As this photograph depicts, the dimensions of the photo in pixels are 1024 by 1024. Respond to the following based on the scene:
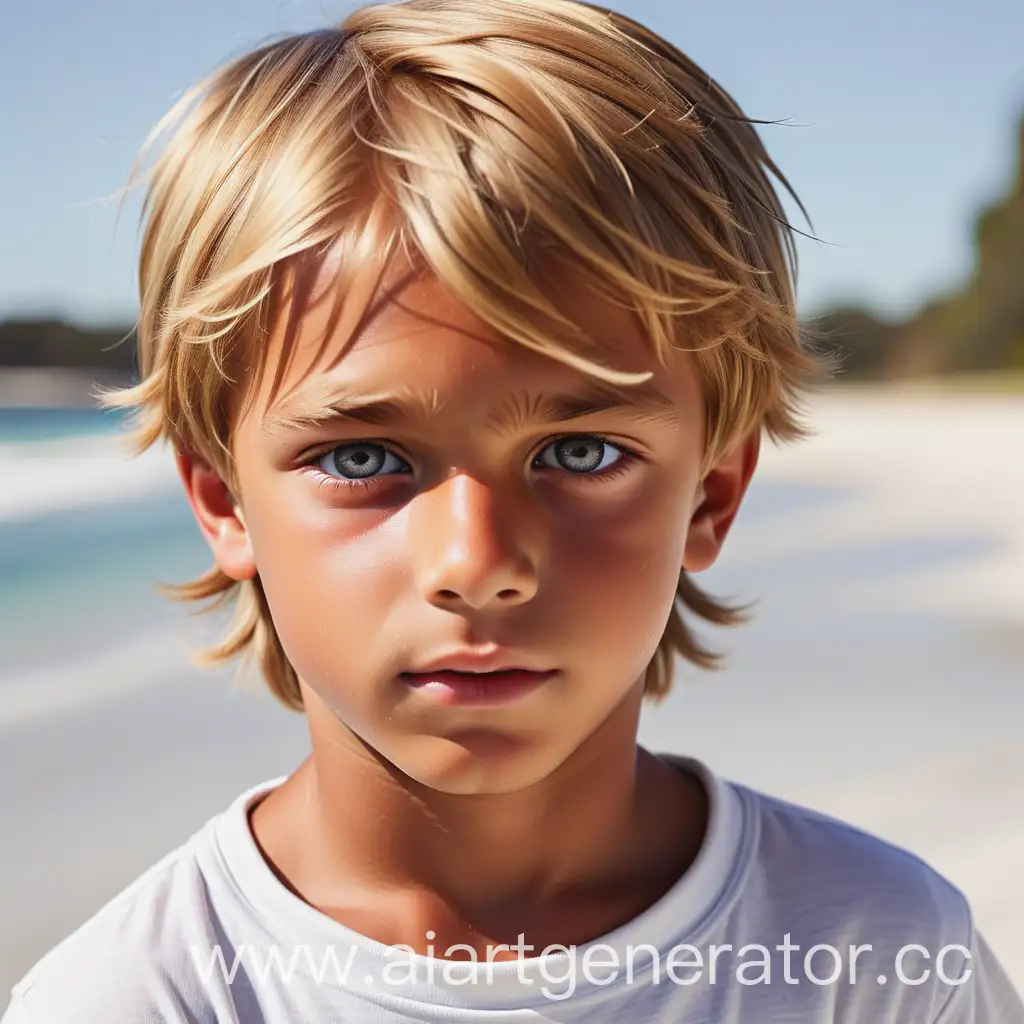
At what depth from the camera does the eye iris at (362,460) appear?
0.87m

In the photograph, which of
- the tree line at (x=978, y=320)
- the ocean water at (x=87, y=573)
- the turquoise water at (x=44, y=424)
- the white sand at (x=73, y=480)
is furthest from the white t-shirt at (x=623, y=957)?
the tree line at (x=978, y=320)

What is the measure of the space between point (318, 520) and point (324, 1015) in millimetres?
358

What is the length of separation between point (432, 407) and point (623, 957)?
1.44ft

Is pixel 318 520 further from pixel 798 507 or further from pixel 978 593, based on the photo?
pixel 798 507

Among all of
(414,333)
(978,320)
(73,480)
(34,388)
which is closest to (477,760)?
(414,333)

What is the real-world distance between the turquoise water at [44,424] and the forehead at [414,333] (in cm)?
350

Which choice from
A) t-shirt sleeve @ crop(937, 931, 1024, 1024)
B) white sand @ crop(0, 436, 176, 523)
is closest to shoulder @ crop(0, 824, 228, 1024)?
t-shirt sleeve @ crop(937, 931, 1024, 1024)

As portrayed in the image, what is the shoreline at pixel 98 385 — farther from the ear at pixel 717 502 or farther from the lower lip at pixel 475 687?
the lower lip at pixel 475 687

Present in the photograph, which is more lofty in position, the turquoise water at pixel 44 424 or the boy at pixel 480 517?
the boy at pixel 480 517

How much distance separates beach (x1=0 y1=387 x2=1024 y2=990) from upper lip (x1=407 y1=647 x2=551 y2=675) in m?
0.51

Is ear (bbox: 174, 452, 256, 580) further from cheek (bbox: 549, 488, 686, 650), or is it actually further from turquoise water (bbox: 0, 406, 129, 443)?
turquoise water (bbox: 0, 406, 129, 443)

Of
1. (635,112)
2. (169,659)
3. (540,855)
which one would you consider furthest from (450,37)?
(169,659)

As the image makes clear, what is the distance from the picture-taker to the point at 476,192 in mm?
836

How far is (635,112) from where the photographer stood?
918mm
